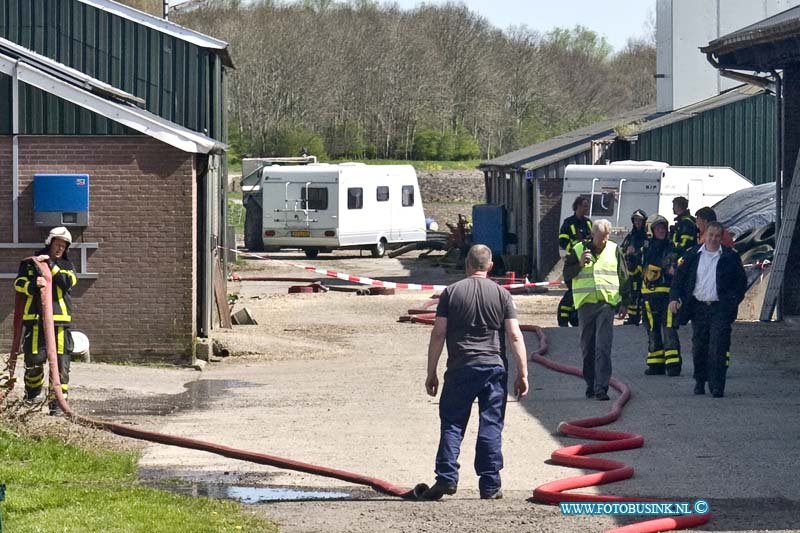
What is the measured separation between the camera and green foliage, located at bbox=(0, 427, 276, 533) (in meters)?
7.83

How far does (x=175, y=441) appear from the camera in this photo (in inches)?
417

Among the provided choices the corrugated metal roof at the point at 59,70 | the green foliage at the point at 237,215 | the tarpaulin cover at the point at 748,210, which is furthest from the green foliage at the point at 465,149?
the corrugated metal roof at the point at 59,70

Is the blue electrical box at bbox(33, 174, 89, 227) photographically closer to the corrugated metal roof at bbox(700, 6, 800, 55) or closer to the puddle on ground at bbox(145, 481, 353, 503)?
the puddle on ground at bbox(145, 481, 353, 503)

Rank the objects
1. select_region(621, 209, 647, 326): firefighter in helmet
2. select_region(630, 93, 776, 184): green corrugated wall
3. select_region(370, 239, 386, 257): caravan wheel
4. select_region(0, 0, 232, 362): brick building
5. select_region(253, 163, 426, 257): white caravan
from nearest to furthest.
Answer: select_region(0, 0, 232, 362): brick building, select_region(621, 209, 647, 326): firefighter in helmet, select_region(630, 93, 776, 184): green corrugated wall, select_region(253, 163, 426, 257): white caravan, select_region(370, 239, 386, 257): caravan wheel

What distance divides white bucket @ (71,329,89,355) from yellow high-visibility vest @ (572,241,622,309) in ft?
19.8

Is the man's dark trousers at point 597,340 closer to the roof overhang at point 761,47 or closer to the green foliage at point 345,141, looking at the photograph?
the roof overhang at point 761,47

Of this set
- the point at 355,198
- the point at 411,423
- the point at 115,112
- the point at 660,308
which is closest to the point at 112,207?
the point at 115,112

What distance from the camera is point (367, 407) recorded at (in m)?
13.4

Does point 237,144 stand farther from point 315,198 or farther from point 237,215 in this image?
point 315,198

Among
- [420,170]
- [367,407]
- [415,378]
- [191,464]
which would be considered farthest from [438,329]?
[420,170]

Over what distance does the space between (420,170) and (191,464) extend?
58.6 meters

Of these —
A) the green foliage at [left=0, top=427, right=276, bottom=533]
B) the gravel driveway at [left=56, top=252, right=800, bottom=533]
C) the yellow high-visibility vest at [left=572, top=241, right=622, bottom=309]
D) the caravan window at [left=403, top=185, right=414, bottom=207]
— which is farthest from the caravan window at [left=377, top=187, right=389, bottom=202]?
the green foliage at [left=0, top=427, right=276, bottom=533]

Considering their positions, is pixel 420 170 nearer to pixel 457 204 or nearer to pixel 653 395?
pixel 457 204

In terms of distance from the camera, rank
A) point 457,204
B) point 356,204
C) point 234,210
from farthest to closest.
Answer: point 457,204 < point 234,210 < point 356,204
